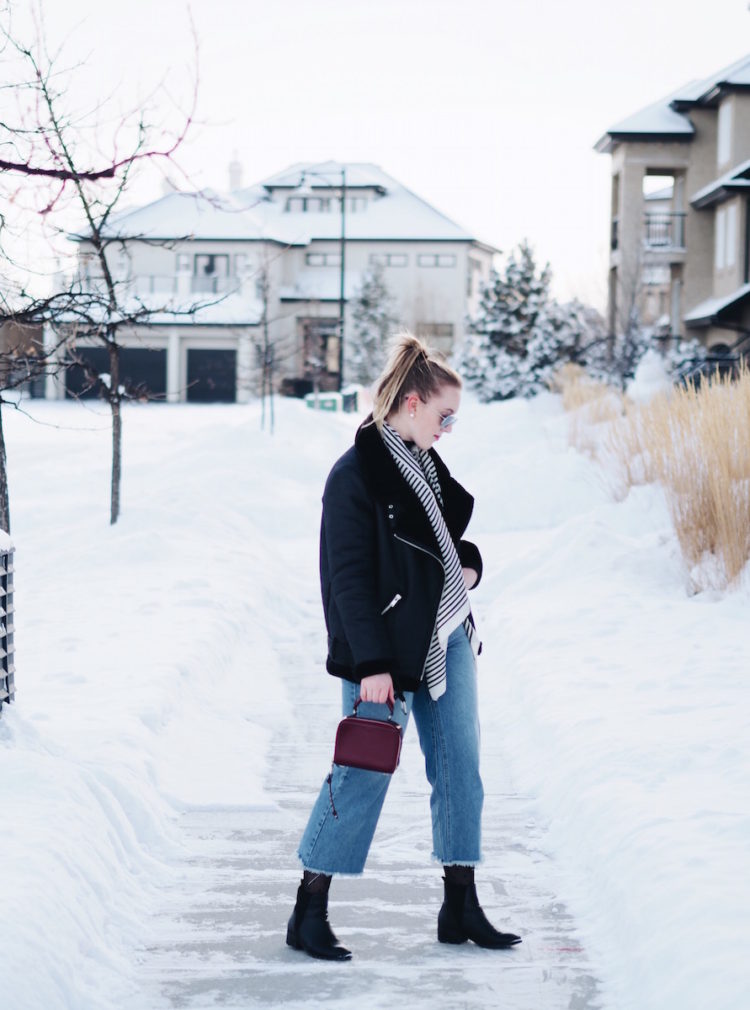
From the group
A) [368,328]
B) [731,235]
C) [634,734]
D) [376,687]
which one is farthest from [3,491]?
[368,328]

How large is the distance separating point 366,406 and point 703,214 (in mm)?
14337

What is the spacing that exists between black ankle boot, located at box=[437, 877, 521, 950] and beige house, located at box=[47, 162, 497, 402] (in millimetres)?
45990

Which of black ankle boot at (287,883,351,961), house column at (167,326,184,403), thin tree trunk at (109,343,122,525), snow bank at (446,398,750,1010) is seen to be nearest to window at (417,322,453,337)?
house column at (167,326,184,403)

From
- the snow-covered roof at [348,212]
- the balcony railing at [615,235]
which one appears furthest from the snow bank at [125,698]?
the snow-covered roof at [348,212]

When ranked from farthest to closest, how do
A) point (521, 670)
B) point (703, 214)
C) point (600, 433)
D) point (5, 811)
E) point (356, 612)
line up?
point (703, 214) → point (600, 433) → point (521, 670) → point (5, 811) → point (356, 612)

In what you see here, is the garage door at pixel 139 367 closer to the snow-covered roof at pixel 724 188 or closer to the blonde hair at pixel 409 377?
the snow-covered roof at pixel 724 188

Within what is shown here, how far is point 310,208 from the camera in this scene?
222 ft

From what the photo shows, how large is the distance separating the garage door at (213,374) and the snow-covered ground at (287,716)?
3800 cm

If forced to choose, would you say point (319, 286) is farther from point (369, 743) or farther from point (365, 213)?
point (369, 743)

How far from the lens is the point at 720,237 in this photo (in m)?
34.4

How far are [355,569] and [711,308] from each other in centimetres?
3126

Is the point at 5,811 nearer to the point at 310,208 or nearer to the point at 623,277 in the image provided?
the point at 623,277

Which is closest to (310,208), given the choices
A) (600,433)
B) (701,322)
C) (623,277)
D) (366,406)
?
(366,406)

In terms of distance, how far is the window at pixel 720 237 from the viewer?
3394 centimetres
